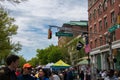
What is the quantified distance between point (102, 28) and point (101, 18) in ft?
5.95

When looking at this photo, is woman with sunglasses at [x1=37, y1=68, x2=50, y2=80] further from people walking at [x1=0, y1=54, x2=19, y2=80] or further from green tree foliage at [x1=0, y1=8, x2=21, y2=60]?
green tree foliage at [x1=0, y1=8, x2=21, y2=60]

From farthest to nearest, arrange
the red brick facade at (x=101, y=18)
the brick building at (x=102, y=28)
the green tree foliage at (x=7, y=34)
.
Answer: the red brick facade at (x=101, y=18) < the brick building at (x=102, y=28) < the green tree foliage at (x=7, y=34)

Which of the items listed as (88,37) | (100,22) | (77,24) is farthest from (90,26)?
(77,24)

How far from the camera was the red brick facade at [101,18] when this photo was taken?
161 ft

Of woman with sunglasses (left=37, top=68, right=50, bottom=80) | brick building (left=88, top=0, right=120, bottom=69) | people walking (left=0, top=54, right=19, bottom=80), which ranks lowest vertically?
woman with sunglasses (left=37, top=68, right=50, bottom=80)

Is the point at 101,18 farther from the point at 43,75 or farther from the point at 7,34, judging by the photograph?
the point at 43,75

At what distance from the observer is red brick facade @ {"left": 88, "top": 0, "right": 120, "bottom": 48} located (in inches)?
1933

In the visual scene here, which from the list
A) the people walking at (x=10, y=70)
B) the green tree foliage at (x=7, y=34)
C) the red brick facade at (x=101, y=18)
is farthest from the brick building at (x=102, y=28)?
the people walking at (x=10, y=70)

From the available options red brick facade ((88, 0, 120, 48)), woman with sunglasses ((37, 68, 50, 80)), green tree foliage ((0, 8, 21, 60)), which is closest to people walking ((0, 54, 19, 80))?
woman with sunglasses ((37, 68, 50, 80))

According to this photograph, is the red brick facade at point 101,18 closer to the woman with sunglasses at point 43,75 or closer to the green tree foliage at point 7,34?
the green tree foliage at point 7,34

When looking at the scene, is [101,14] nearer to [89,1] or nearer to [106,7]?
[106,7]

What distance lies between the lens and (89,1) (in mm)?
67688

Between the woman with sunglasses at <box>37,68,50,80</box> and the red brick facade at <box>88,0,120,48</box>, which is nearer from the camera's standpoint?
the woman with sunglasses at <box>37,68,50,80</box>

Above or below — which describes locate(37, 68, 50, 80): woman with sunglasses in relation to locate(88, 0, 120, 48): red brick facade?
below
